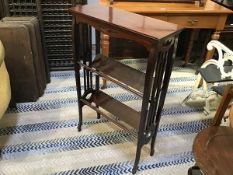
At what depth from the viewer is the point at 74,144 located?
1691mm

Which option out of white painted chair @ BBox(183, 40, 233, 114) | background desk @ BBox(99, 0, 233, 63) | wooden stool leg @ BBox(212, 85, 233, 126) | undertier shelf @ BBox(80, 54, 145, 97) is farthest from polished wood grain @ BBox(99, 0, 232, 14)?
wooden stool leg @ BBox(212, 85, 233, 126)

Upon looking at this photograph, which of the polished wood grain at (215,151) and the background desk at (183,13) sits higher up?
the background desk at (183,13)

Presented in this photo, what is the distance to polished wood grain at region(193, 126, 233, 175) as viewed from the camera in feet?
3.23

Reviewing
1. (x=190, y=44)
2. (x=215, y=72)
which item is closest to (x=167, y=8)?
(x=215, y=72)

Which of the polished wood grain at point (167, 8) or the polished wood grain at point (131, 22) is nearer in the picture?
the polished wood grain at point (131, 22)

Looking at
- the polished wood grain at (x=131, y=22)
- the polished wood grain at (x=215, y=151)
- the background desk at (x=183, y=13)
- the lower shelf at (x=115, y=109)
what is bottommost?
the lower shelf at (x=115, y=109)

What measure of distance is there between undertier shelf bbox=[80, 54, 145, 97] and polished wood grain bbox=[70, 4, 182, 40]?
0.29 meters

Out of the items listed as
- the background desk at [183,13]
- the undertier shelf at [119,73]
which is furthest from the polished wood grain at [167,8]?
the undertier shelf at [119,73]

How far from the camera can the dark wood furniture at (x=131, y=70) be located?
1098 mm

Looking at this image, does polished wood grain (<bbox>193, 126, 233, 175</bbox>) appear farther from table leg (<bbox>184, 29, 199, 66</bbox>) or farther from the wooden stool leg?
table leg (<bbox>184, 29, 199, 66</bbox>)

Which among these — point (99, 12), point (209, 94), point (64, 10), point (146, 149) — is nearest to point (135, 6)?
point (64, 10)

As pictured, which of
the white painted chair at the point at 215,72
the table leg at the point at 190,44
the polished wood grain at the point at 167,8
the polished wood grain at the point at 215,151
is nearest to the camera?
the polished wood grain at the point at 215,151

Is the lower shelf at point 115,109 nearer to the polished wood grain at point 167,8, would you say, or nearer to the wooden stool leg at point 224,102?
the wooden stool leg at point 224,102

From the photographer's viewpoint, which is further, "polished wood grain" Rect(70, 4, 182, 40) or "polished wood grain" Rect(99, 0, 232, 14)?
"polished wood grain" Rect(99, 0, 232, 14)
